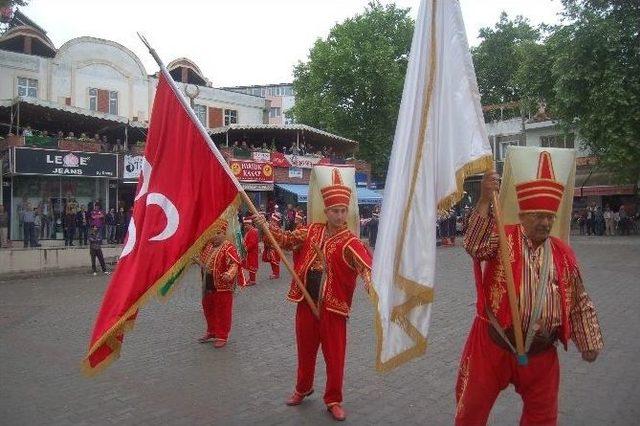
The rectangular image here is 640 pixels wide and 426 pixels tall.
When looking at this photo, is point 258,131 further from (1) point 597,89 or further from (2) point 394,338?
(2) point 394,338

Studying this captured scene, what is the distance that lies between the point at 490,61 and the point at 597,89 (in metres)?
19.9

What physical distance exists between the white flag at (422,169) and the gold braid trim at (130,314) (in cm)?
189

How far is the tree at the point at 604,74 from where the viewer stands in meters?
23.7

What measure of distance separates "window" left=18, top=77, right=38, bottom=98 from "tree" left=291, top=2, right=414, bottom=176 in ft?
57.4

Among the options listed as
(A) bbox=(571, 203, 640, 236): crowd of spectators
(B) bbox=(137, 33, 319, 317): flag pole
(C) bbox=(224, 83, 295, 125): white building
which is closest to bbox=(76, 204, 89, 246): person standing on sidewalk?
(B) bbox=(137, 33, 319, 317): flag pole

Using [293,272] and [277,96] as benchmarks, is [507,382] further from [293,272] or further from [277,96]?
[277,96]

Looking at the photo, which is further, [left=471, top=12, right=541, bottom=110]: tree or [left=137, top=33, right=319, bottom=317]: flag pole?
[left=471, top=12, right=541, bottom=110]: tree

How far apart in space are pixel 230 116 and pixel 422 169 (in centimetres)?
3633

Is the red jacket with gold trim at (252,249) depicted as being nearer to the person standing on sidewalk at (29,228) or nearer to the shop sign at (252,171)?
the person standing on sidewalk at (29,228)

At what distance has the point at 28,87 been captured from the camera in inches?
1153

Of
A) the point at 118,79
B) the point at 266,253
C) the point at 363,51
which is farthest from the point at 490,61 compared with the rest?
the point at 266,253

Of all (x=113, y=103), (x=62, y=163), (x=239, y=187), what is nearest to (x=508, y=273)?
(x=239, y=187)

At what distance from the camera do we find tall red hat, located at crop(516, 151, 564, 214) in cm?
320

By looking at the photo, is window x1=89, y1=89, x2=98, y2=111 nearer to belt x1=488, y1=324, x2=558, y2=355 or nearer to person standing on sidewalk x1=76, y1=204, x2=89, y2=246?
person standing on sidewalk x1=76, y1=204, x2=89, y2=246
